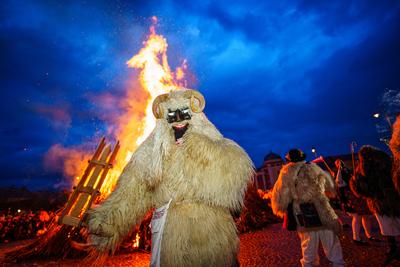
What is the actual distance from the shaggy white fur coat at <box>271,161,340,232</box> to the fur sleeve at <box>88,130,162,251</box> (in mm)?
2284

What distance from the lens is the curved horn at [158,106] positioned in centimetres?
296

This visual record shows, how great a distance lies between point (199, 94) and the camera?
3.00 metres

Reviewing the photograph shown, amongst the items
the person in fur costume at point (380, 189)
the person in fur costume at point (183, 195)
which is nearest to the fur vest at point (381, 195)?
the person in fur costume at point (380, 189)

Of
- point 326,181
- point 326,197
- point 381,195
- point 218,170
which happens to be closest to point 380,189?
A: point 381,195

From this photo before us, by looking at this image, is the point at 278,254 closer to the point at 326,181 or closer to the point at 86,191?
the point at 326,181

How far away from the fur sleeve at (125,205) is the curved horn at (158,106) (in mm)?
334

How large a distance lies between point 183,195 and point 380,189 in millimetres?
3956

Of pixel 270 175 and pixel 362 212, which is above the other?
pixel 270 175

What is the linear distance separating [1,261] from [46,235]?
4.20 ft

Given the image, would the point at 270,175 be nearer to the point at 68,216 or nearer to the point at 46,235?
the point at 46,235

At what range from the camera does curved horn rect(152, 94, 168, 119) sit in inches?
116

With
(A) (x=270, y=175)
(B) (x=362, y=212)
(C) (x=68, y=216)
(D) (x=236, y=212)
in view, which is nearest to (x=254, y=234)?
(B) (x=362, y=212)

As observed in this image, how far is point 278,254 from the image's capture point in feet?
17.1

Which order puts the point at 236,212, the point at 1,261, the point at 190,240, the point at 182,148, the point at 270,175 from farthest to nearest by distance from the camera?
the point at 270,175
the point at 1,261
the point at 182,148
the point at 236,212
the point at 190,240
